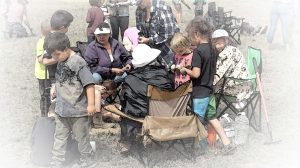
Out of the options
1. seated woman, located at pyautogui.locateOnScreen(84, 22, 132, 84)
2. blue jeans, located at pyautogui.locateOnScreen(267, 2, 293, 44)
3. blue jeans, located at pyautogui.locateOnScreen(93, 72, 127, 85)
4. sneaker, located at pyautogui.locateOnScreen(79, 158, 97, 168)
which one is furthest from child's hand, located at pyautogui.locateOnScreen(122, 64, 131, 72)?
blue jeans, located at pyautogui.locateOnScreen(267, 2, 293, 44)

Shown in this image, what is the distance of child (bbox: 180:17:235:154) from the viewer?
18.1 ft

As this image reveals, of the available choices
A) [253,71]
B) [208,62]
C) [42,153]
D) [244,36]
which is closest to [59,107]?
[42,153]

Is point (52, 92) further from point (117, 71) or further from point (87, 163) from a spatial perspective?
point (87, 163)

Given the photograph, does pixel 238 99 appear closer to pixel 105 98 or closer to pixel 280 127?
pixel 280 127

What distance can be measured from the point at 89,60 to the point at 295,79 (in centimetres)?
444

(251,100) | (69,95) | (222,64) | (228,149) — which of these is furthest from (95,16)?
(228,149)

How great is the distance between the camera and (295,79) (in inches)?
356

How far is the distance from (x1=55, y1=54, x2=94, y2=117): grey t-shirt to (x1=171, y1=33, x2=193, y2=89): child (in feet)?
3.88

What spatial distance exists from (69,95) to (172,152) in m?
1.37

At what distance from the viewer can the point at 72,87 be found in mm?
5078

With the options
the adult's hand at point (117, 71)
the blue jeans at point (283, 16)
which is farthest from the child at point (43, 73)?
the blue jeans at point (283, 16)

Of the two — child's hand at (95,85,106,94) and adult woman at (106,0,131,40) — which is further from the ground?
adult woman at (106,0,131,40)

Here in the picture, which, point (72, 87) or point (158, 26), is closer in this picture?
point (72, 87)

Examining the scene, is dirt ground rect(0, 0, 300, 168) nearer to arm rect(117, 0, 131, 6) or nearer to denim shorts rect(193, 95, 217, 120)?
denim shorts rect(193, 95, 217, 120)
